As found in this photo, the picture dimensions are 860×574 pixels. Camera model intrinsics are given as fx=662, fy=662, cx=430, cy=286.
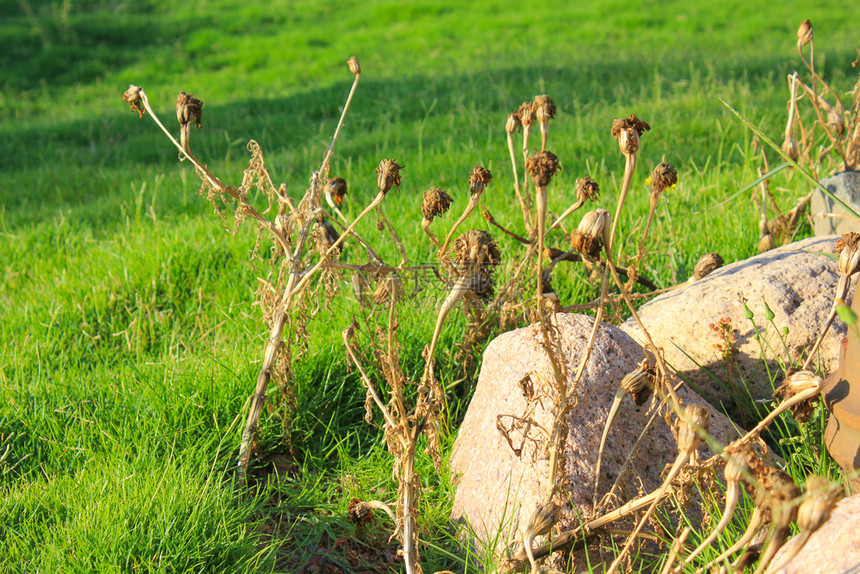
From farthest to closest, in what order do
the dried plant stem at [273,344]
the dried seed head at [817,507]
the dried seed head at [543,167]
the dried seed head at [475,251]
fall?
1. the dried plant stem at [273,344]
2. the dried seed head at [475,251]
3. the dried seed head at [543,167]
4. the dried seed head at [817,507]

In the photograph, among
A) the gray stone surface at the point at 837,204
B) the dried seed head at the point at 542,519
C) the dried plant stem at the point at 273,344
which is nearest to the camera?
the dried seed head at the point at 542,519

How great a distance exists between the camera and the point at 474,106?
6250 millimetres

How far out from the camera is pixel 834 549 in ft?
4.34

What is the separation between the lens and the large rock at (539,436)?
6.08ft

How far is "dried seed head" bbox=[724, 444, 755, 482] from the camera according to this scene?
3.70 feet

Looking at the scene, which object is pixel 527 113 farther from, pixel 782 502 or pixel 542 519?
pixel 782 502

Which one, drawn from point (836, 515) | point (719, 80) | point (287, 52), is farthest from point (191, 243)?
point (287, 52)

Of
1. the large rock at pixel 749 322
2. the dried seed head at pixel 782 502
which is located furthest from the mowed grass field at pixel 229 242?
the dried seed head at pixel 782 502

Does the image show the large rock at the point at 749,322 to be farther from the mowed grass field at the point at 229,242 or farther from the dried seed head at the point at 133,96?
the dried seed head at the point at 133,96

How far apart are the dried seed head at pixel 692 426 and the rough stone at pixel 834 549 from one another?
0.27m

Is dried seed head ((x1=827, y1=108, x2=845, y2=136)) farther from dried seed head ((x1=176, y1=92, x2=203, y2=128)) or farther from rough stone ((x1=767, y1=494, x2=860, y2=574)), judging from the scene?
dried seed head ((x1=176, y1=92, x2=203, y2=128))

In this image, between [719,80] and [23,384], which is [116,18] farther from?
[23,384]

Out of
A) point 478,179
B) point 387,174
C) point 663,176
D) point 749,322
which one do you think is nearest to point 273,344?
point 387,174

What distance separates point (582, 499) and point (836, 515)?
2.04 feet
